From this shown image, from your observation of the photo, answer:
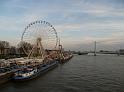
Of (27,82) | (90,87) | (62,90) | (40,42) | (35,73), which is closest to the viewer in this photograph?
(62,90)

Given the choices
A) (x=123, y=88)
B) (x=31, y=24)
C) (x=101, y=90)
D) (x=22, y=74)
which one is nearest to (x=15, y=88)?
(x=22, y=74)

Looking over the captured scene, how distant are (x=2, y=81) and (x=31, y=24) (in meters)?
25.7

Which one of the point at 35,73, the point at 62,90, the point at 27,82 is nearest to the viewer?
the point at 62,90

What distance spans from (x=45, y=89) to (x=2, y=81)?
6.72 m

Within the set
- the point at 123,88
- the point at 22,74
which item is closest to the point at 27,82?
the point at 22,74

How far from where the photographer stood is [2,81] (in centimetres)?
3114

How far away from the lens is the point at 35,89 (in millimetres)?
28750

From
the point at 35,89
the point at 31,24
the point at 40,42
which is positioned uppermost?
the point at 31,24

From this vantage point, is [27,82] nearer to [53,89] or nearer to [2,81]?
[2,81]

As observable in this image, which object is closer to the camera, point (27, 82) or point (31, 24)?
point (27, 82)

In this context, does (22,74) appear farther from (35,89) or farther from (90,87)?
(90,87)

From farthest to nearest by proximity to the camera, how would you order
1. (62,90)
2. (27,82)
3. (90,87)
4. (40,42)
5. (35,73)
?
(40,42) → (35,73) → (27,82) → (90,87) → (62,90)

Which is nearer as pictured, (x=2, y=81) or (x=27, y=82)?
(x=2, y=81)

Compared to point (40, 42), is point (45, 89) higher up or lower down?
lower down
